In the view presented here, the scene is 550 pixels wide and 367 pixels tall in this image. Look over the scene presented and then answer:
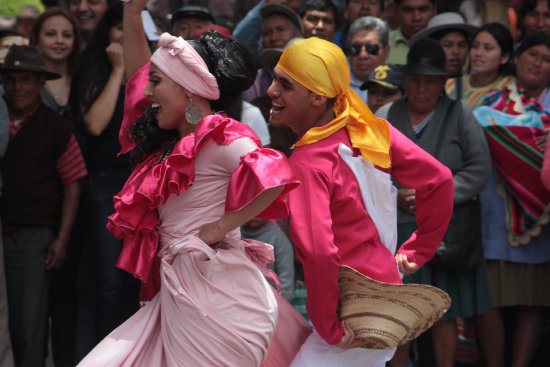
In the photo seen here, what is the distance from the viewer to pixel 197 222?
3.66 m

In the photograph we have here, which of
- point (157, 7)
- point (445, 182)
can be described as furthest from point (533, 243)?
point (157, 7)

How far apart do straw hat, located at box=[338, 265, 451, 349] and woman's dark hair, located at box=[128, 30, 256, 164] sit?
92 centimetres

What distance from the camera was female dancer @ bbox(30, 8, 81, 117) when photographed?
6.55m

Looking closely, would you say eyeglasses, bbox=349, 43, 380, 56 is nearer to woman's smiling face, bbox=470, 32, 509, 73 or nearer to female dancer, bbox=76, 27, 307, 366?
woman's smiling face, bbox=470, 32, 509, 73

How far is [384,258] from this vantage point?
3.90 metres

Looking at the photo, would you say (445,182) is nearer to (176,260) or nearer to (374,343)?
(374,343)

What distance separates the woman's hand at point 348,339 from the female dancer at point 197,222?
0.98ft

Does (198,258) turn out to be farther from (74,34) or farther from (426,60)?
(74,34)

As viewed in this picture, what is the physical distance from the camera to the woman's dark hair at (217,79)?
149 inches

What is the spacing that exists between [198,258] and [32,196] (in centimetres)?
259

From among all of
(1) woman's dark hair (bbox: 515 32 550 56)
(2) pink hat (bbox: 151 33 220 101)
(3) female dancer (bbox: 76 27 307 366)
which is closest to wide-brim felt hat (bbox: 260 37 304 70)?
(1) woman's dark hair (bbox: 515 32 550 56)

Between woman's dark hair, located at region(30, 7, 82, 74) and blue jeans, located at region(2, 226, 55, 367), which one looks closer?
blue jeans, located at region(2, 226, 55, 367)

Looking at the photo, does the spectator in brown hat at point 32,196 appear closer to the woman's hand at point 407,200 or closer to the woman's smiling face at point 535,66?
the woman's hand at point 407,200

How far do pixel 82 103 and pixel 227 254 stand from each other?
2.69 meters
